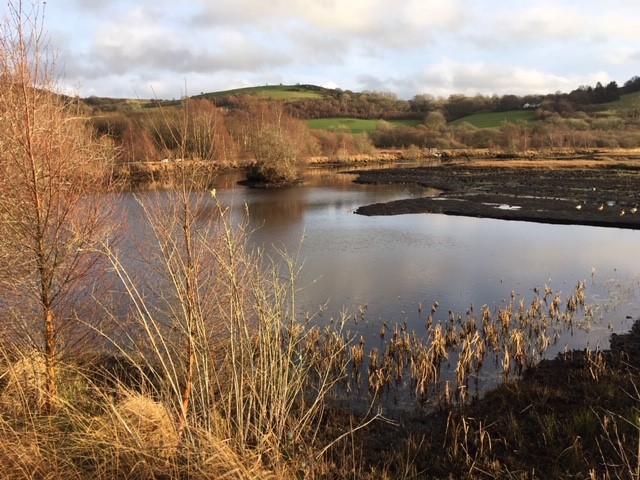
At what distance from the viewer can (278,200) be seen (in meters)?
31.9

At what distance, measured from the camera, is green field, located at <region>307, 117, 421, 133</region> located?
83250 millimetres

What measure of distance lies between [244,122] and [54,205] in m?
41.0

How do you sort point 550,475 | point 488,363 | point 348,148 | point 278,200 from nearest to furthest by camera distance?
1. point 550,475
2. point 488,363
3. point 278,200
4. point 348,148

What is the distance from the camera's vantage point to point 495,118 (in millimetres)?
90000

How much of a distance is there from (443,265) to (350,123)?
3029 inches

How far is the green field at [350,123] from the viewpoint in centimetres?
8325

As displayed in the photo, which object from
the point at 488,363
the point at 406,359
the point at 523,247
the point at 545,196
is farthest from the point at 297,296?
the point at 545,196

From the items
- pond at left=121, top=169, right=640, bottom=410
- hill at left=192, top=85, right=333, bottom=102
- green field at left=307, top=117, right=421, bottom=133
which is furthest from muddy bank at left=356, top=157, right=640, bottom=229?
hill at left=192, top=85, right=333, bottom=102

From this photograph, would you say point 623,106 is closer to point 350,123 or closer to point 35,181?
point 350,123

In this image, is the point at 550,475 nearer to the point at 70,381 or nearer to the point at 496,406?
the point at 496,406

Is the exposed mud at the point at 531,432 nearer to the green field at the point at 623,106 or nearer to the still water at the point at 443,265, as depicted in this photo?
the still water at the point at 443,265

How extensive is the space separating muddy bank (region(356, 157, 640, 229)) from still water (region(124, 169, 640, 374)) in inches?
67.6

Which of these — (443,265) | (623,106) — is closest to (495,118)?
(623,106)

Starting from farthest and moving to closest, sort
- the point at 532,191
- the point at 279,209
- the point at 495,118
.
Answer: the point at 495,118 < the point at 532,191 < the point at 279,209
